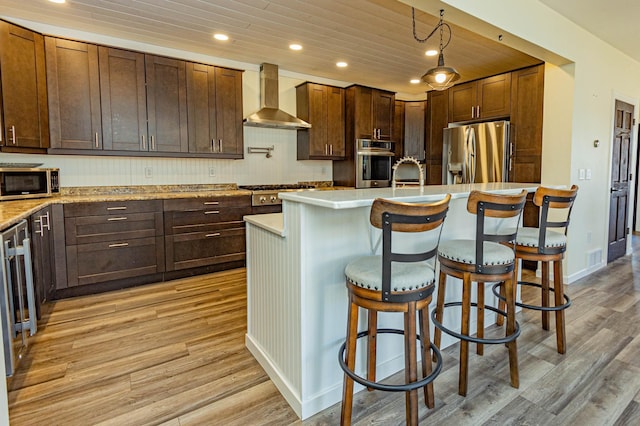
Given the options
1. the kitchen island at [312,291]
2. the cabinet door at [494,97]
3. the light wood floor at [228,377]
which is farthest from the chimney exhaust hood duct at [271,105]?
the kitchen island at [312,291]

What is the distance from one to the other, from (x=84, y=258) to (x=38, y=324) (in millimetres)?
760

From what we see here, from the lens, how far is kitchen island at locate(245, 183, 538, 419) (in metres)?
1.68

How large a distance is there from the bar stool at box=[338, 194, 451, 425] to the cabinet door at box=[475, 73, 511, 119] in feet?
11.2

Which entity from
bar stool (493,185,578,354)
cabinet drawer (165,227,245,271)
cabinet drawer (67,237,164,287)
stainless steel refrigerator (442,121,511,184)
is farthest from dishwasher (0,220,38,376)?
stainless steel refrigerator (442,121,511,184)

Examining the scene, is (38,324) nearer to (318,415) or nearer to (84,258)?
(84,258)

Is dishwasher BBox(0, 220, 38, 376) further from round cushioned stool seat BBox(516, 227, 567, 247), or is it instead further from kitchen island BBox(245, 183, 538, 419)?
round cushioned stool seat BBox(516, 227, 567, 247)

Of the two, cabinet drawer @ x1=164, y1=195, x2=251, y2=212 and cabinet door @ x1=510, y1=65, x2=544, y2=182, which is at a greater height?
cabinet door @ x1=510, y1=65, x2=544, y2=182

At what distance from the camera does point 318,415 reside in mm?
1725

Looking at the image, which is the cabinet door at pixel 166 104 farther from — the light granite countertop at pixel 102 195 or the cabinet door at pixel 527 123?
the cabinet door at pixel 527 123

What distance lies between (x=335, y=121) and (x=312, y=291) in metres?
3.81

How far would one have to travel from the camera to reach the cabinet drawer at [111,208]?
324 centimetres

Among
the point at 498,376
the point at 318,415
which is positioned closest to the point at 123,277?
the point at 318,415

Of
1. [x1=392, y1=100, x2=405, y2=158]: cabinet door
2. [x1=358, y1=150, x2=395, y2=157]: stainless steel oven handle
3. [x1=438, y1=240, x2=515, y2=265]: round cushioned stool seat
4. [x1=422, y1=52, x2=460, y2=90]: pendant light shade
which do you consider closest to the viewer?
[x1=438, y1=240, x2=515, y2=265]: round cushioned stool seat

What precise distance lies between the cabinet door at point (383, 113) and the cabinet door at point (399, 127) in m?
0.43
